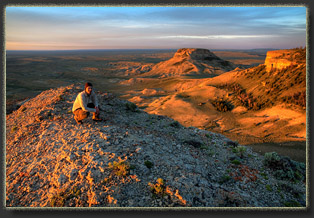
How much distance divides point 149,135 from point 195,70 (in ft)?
210

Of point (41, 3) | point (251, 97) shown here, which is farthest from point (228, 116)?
point (41, 3)

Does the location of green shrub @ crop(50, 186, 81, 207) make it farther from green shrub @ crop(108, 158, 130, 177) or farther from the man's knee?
the man's knee

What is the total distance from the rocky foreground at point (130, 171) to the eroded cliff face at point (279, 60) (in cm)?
2062

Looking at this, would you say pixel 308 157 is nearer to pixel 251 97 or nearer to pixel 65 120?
pixel 65 120

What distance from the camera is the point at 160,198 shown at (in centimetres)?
439

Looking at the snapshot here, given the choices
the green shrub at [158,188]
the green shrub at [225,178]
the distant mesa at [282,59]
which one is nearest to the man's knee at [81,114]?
the green shrub at [158,188]

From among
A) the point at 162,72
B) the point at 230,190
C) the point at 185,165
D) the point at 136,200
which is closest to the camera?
the point at 136,200

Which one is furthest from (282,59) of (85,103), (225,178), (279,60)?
(85,103)

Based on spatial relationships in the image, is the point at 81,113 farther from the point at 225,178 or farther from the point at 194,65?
the point at 194,65

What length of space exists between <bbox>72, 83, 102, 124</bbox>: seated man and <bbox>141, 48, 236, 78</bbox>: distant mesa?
60250 mm

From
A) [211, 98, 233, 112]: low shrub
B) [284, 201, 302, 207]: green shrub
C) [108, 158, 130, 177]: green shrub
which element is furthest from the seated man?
[211, 98, 233, 112]: low shrub

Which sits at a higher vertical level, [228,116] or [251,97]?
[251,97]

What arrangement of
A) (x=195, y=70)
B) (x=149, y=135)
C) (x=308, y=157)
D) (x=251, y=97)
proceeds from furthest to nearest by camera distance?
(x=195, y=70) → (x=251, y=97) → (x=149, y=135) → (x=308, y=157)

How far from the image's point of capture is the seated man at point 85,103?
268 inches
